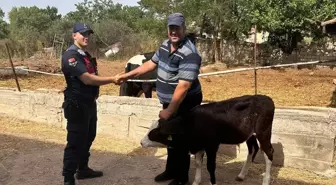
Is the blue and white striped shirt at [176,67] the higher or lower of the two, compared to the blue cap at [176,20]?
lower

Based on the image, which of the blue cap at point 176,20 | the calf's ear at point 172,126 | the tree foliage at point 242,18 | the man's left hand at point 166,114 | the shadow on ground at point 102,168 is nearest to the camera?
the blue cap at point 176,20

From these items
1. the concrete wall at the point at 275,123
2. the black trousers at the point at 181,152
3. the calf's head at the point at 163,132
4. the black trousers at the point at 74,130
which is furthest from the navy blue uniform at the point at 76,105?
the concrete wall at the point at 275,123

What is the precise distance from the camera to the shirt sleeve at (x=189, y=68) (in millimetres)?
3443

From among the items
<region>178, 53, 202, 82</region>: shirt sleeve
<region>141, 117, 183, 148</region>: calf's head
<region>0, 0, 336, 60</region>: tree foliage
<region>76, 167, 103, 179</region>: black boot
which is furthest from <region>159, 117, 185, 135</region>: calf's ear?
<region>0, 0, 336, 60</region>: tree foliage

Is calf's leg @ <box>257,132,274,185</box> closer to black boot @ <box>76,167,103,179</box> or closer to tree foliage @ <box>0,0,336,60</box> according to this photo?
black boot @ <box>76,167,103,179</box>

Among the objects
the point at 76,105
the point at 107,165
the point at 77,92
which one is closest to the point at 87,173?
the point at 107,165

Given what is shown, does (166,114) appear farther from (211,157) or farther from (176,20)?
(176,20)

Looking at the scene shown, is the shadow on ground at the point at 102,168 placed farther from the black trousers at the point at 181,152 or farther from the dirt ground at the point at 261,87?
the dirt ground at the point at 261,87

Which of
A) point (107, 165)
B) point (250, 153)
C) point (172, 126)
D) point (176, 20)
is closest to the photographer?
point (176, 20)

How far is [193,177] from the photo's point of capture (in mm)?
4414

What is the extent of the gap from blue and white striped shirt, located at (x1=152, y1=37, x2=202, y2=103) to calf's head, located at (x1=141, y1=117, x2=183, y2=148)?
0.23 m

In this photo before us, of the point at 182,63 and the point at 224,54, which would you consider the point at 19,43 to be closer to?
the point at 224,54

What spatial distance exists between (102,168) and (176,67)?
198 centimetres

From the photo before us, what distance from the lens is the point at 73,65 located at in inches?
148
